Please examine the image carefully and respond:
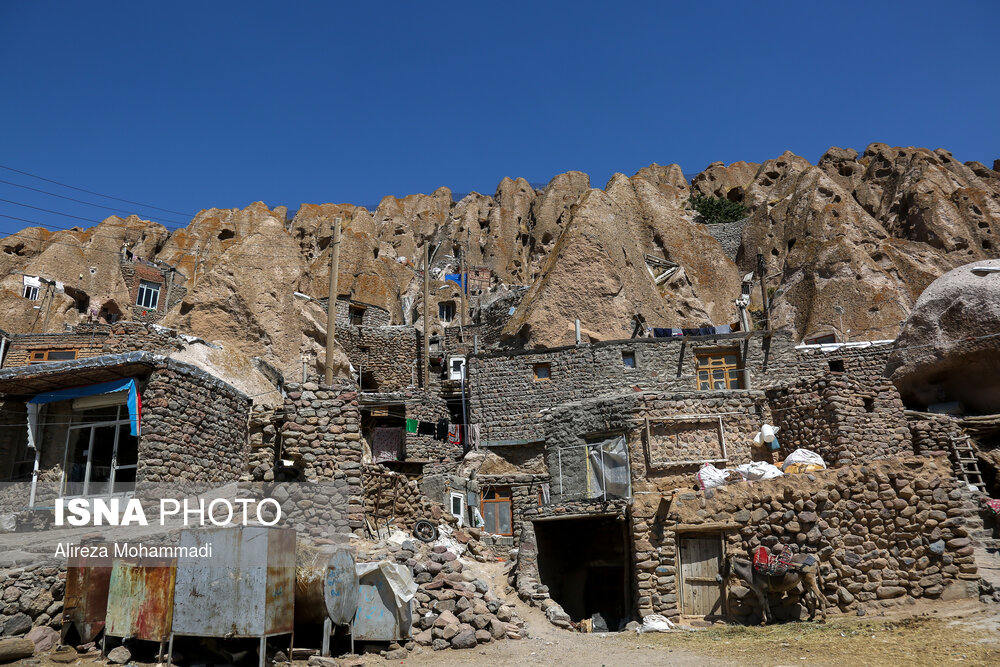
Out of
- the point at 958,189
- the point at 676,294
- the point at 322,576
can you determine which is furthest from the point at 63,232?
the point at 958,189

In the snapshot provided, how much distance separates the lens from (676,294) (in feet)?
128

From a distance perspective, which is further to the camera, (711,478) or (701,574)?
(711,478)

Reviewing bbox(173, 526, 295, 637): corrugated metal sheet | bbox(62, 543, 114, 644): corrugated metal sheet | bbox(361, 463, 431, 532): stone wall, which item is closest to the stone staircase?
bbox(361, 463, 431, 532): stone wall

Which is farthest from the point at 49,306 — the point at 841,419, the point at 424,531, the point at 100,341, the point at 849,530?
the point at 849,530

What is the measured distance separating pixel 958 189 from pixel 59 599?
53263mm

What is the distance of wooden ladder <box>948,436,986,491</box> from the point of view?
19.2 meters

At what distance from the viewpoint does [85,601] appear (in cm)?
992

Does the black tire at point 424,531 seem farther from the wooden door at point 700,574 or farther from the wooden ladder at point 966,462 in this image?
the wooden ladder at point 966,462

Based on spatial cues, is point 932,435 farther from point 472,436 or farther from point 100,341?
point 100,341

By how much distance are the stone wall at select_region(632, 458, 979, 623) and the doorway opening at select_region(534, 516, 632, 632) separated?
5353mm

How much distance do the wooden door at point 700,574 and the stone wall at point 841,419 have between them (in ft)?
19.9

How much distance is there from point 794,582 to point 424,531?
23.0 feet

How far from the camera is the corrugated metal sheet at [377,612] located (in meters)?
10.1

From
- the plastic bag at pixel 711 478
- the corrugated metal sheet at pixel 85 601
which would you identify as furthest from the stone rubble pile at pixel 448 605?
the plastic bag at pixel 711 478
